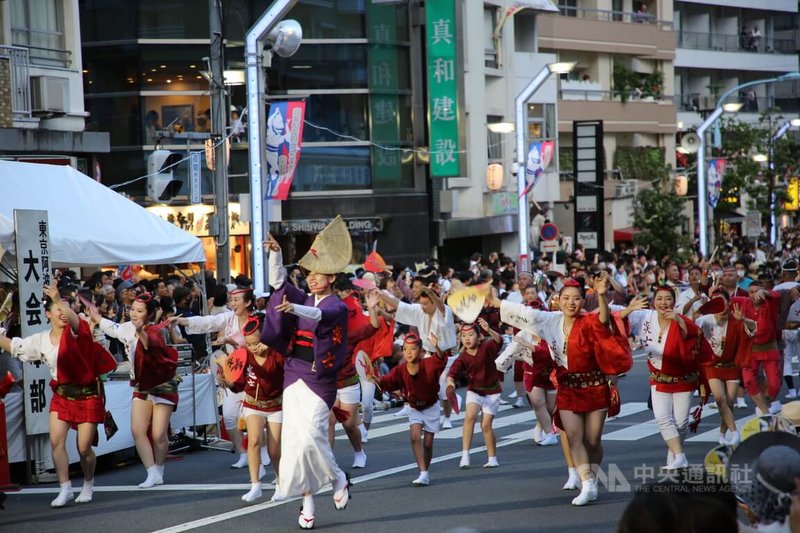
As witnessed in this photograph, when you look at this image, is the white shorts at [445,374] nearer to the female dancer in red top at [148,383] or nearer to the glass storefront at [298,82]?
the female dancer in red top at [148,383]

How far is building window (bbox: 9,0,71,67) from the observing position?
69.2 feet

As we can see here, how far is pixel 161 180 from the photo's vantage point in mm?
18391

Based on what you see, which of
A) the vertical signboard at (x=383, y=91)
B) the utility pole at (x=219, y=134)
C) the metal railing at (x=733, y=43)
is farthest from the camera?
the metal railing at (x=733, y=43)

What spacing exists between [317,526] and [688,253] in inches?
1271

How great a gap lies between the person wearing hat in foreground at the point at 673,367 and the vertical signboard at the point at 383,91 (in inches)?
863

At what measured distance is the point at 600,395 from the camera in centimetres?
966

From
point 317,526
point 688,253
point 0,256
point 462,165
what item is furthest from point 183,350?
point 688,253

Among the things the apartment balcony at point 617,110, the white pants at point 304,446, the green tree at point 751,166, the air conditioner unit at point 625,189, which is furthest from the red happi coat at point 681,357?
the green tree at point 751,166

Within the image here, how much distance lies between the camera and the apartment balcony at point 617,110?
46688mm

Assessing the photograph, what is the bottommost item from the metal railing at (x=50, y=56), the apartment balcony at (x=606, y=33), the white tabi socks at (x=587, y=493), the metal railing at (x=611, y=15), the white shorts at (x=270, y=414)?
the white tabi socks at (x=587, y=493)

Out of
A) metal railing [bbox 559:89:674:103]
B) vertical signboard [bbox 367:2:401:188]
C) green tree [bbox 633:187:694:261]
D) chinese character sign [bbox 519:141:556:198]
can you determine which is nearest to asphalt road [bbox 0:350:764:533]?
chinese character sign [bbox 519:141:556:198]

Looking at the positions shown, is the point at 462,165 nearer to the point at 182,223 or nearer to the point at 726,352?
the point at 182,223

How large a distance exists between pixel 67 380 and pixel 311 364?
2.51m

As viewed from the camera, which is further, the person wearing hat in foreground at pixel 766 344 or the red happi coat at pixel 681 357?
the person wearing hat in foreground at pixel 766 344
